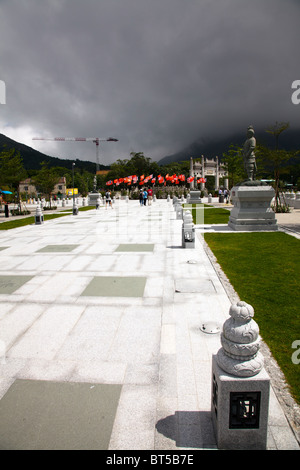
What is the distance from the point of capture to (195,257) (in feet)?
30.0

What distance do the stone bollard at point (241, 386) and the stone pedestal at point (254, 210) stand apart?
40.9ft

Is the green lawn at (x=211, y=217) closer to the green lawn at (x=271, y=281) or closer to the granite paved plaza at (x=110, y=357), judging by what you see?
the green lawn at (x=271, y=281)

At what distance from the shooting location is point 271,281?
6.75 metres

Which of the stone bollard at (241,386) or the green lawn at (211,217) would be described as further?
the green lawn at (211,217)

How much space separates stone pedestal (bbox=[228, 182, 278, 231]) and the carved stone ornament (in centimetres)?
1246

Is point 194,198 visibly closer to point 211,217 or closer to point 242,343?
point 211,217

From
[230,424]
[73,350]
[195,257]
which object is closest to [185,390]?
[230,424]

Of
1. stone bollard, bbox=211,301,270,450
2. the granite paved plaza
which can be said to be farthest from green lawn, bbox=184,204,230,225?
stone bollard, bbox=211,301,270,450

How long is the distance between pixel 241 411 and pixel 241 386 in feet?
0.87

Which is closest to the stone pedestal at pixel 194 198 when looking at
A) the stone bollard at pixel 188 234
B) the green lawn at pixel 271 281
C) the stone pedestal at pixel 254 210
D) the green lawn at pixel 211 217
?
the green lawn at pixel 211 217

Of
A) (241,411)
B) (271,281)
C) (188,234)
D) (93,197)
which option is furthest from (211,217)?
(93,197)

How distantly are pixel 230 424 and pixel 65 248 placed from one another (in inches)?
359

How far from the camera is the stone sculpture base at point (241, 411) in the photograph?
7.95 ft
